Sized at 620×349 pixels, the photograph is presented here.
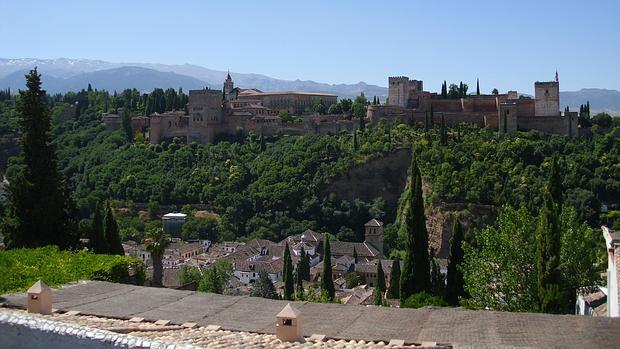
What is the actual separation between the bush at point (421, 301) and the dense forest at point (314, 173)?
80.7 ft

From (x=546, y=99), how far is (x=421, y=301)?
46.5 meters

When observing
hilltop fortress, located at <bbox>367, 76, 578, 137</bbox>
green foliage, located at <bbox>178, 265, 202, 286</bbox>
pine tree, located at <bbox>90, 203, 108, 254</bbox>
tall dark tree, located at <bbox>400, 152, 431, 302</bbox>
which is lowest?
green foliage, located at <bbox>178, 265, 202, 286</bbox>

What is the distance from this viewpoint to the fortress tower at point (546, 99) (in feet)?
209

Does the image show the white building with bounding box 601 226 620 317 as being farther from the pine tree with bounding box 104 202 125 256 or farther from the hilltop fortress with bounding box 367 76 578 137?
the hilltop fortress with bounding box 367 76 578 137

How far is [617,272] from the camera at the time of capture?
1359cm

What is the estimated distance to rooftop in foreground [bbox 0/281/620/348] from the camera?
962 centimetres

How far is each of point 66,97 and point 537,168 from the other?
66.6 m

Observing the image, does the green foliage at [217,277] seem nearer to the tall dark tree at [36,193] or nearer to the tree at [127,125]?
the tall dark tree at [36,193]

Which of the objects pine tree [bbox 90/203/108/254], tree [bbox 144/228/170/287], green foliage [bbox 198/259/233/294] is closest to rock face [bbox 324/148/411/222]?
green foliage [bbox 198/259/233/294]

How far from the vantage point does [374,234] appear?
173 ft

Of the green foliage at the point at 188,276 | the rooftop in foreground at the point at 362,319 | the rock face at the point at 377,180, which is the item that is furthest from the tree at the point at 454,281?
the rock face at the point at 377,180

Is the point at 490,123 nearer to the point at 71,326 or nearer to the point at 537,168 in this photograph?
the point at 537,168

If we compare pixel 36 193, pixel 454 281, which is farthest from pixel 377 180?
pixel 36 193

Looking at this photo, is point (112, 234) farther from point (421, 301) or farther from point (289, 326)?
point (289, 326)
